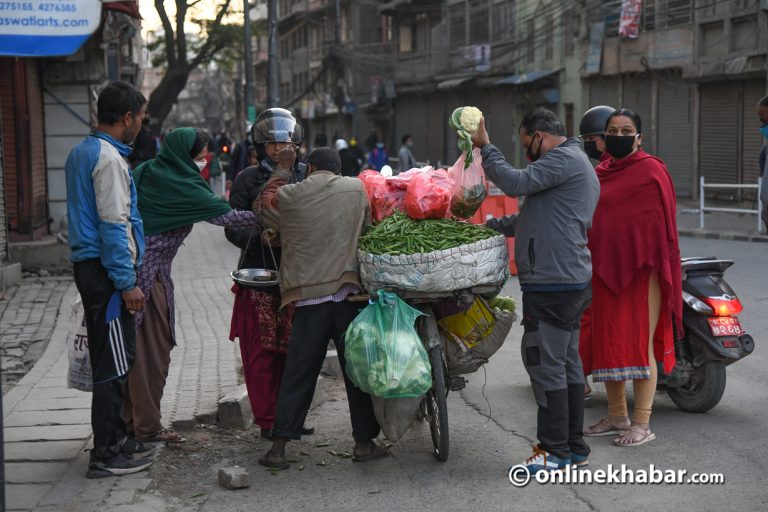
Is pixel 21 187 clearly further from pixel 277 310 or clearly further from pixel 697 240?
pixel 697 240

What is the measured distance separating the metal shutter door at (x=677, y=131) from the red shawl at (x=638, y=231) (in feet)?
69.5

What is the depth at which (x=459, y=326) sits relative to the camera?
5.50 metres

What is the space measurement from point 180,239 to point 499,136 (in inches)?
1290

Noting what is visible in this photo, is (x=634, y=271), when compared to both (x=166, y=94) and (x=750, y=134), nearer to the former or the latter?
(x=750, y=134)

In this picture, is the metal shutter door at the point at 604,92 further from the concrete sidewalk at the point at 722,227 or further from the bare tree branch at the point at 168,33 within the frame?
the bare tree branch at the point at 168,33

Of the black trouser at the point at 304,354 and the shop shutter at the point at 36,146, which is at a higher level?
the shop shutter at the point at 36,146

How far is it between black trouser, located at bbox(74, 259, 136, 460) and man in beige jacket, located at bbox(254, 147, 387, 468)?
0.80 meters

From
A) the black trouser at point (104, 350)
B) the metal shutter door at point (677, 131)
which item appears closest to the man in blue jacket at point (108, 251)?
the black trouser at point (104, 350)

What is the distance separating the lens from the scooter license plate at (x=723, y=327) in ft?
20.1

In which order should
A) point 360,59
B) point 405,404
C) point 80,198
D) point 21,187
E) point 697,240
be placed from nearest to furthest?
point 80,198
point 405,404
point 21,187
point 697,240
point 360,59

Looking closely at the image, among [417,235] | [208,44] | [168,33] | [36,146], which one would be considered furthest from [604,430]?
[208,44]

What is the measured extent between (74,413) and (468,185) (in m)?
2.79

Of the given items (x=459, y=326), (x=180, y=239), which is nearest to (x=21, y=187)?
(x=180, y=239)

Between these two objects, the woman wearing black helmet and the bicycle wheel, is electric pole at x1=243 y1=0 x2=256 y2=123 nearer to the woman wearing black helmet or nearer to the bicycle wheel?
the woman wearing black helmet
